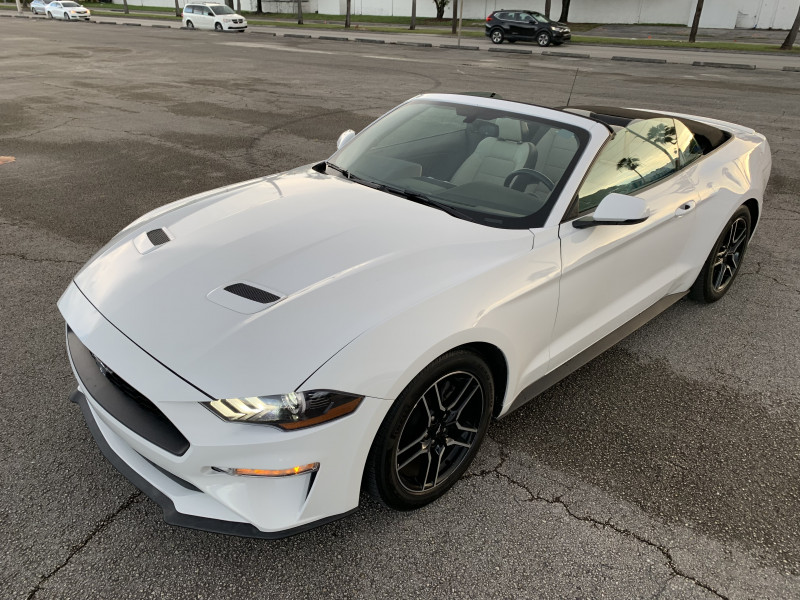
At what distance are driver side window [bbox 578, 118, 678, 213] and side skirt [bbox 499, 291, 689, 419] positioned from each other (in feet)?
2.49

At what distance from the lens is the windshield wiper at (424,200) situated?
2.87 meters

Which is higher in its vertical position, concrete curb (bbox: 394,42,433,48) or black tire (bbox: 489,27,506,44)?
black tire (bbox: 489,27,506,44)

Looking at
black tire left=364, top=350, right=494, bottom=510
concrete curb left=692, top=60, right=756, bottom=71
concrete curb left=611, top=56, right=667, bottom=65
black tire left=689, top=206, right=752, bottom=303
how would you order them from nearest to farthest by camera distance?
black tire left=364, top=350, right=494, bottom=510
black tire left=689, top=206, right=752, bottom=303
concrete curb left=692, top=60, right=756, bottom=71
concrete curb left=611, top=56, right=667, bottom=65

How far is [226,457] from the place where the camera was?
1.94 metres

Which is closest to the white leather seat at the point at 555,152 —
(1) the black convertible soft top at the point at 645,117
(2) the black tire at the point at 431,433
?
(1) the black convertible soft top at the point at 645,117

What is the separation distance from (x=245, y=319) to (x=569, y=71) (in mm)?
19176

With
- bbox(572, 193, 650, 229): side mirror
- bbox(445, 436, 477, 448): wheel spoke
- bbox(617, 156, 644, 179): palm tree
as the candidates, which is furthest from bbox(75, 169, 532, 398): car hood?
bbox(617, 156, 644, 179): palm tree

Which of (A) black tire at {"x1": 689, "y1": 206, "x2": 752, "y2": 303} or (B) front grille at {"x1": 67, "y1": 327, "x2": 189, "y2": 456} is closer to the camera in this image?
(B) front grille at {"x1": 67, "y1": 327, "x2": 189, "y2": 456}

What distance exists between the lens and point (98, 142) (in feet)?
28.3

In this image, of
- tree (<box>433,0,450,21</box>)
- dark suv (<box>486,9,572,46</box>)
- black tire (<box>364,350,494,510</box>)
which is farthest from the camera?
tree (<box>433,0,450,21</box>)

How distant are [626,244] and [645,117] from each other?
3.50ft

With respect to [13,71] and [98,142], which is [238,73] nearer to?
[13,71]

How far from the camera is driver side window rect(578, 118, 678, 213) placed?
9.83 ft

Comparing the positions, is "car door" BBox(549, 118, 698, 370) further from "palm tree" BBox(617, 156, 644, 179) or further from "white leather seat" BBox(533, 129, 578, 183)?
"white leather seat" BBox(533, 129, 578, 183)
